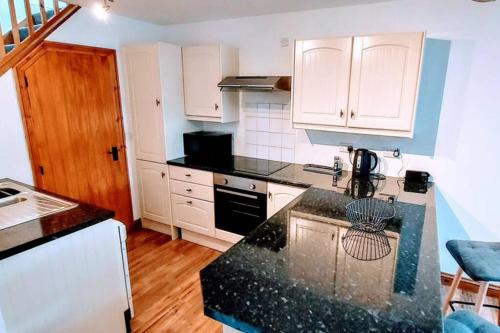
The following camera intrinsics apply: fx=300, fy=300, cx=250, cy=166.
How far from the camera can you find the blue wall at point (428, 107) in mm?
2217

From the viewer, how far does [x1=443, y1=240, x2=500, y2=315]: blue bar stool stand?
1.48 m

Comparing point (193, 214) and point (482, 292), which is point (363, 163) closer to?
point (482, 292)

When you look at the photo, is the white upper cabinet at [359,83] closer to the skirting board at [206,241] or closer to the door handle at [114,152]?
the skirting board at [206,241]

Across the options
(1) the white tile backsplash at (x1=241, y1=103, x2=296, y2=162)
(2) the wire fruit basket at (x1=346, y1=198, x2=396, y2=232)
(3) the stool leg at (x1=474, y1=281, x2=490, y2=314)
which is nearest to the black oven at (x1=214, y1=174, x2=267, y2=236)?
(1) the white tile backsplash at (x1=241, y1=103, x2=296, y2=162)

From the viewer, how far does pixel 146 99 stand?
3.00 meters

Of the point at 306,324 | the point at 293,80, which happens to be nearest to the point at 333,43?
the point at 293,80

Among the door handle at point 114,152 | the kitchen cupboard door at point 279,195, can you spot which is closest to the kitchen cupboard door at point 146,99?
the door handle at point 114,152

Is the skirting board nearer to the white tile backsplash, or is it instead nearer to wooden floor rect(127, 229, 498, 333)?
wooden floor rect(127, 229, 498, 333)

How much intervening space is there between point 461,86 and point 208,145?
7.14ft

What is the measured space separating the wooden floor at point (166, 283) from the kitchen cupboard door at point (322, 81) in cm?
163

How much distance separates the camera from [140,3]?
245 cm

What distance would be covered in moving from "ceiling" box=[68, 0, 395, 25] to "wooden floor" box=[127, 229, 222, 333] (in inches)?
88.6

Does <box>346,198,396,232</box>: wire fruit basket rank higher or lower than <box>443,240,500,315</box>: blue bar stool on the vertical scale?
higher

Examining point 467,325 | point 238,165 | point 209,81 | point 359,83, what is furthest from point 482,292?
point 209,81
